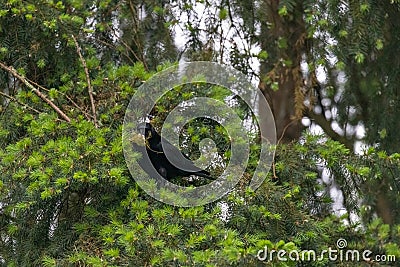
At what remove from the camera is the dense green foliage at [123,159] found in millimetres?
1430

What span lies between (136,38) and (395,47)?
97cm

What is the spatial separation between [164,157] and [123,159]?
0.10 m

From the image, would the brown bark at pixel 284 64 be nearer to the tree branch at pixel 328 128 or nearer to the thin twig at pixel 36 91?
the tree branch at pixel 328 128

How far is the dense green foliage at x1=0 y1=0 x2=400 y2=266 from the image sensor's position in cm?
143

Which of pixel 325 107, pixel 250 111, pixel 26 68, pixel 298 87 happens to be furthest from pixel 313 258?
pixel 325 107

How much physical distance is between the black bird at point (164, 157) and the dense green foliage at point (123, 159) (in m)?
0.07

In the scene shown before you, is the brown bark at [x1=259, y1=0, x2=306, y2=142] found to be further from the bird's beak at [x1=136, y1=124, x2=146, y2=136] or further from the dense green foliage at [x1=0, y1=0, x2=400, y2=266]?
the bird's beak at [x1=136, y1=124, x2=146, y2=136]

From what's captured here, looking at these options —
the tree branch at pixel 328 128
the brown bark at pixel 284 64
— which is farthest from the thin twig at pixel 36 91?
the tree branch at pixel 328 128


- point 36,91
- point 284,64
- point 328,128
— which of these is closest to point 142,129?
point 36,91

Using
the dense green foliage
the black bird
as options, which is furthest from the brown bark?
the black bird

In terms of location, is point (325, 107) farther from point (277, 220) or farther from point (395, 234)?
point (277, 220)

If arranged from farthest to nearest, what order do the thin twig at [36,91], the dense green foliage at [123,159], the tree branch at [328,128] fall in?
the tree branch at [328,128], the thin twig at [36,91], the dense green foliage at [123,159]

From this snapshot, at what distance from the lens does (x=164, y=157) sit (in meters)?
1.54

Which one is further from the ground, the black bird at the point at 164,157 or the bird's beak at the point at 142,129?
the bird's beak at the point at 142,129
